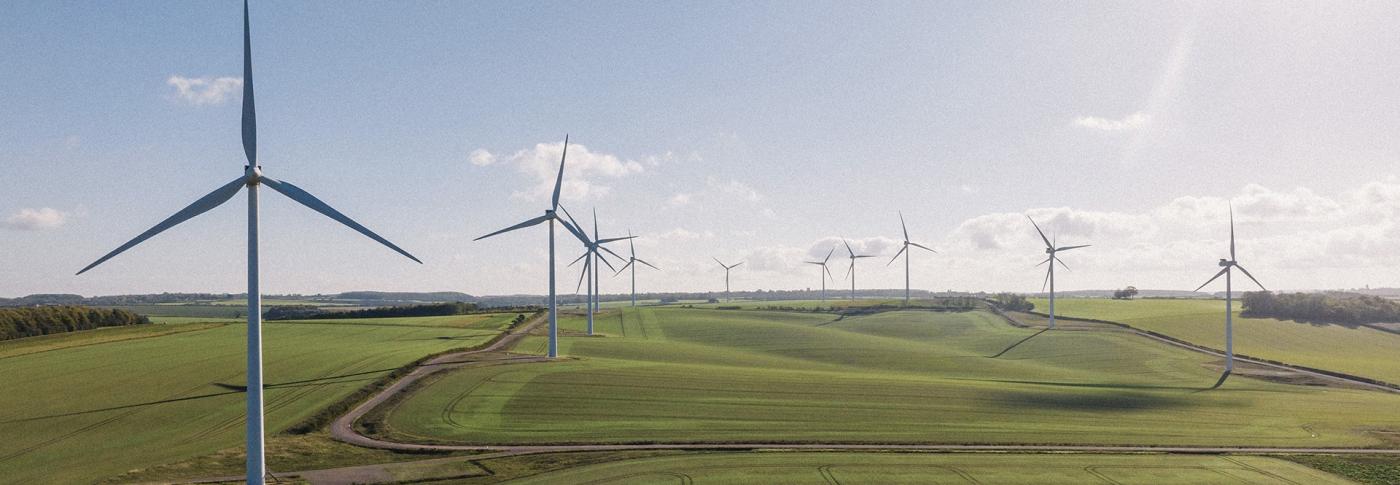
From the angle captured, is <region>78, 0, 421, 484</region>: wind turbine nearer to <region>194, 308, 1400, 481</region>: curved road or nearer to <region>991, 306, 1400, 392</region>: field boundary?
<region>194, 308, 1400, 481</region>: curved road

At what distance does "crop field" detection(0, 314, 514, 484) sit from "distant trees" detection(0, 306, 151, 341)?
22.4ft

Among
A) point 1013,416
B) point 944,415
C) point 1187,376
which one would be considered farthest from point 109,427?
point 1187,376

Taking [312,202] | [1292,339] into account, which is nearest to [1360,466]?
[312,202]

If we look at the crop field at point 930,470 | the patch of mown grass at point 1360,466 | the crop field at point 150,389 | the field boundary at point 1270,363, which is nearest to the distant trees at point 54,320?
the crop field at point 150,389

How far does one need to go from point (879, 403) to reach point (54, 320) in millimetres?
104895

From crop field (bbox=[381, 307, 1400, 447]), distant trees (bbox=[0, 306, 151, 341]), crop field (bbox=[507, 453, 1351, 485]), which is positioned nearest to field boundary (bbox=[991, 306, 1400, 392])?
crop field (bbox=[381, 307, 1400, 447])

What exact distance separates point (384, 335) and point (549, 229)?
130 feet

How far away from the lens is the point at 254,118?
32000mm

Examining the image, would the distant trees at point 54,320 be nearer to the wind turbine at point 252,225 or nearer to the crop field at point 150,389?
the crop field at point 150,389

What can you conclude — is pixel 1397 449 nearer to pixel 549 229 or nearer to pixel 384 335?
pixel 549 229

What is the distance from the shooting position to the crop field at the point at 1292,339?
9075 cm

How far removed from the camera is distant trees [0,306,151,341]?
89000 millimetres

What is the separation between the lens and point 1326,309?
412 ft

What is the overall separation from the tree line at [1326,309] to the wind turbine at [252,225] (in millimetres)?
145550
